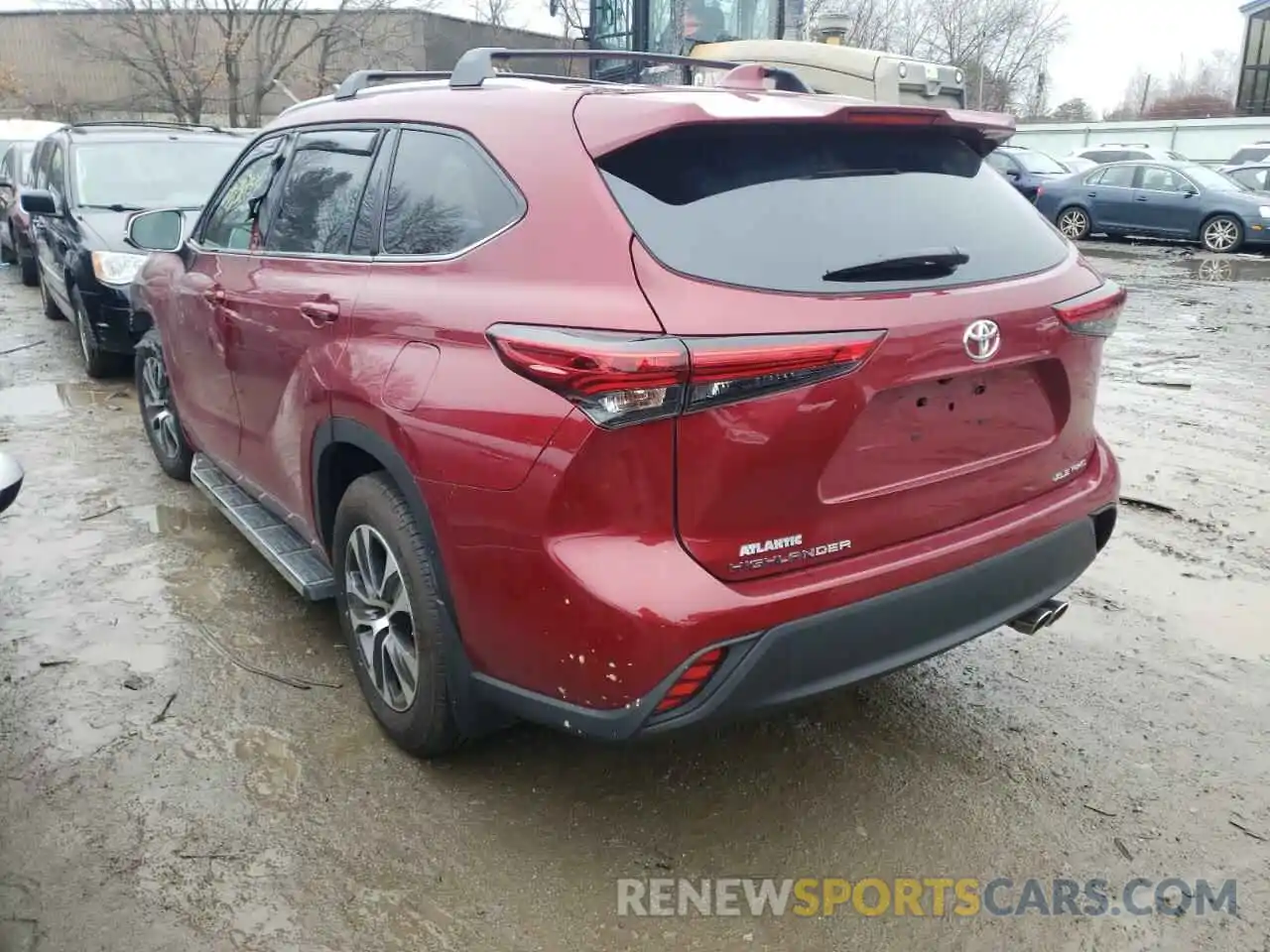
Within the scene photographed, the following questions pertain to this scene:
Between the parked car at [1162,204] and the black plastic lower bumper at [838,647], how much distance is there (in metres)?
17.0

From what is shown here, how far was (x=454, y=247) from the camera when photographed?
265 centimetres

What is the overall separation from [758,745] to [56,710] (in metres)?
2.31

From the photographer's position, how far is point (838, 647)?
2293mm

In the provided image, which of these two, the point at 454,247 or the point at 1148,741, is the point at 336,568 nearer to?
the point at 454,247

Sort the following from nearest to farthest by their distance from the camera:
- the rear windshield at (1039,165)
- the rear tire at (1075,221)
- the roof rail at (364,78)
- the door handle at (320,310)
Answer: the door handle at (320,310)
the roof rail at (364,78)
the rear tire at (1075,221)
the rear windshield at (1039,165)

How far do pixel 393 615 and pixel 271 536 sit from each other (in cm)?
117

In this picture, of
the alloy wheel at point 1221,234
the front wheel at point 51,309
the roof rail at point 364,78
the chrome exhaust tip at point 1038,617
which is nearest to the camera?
the chrome exhaust tip at point 1038,617

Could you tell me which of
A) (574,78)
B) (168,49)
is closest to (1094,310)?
(574,78)

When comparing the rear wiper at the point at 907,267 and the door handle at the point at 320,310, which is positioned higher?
the rear wiper at the point at 907,267

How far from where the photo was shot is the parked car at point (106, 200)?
7.04 meters

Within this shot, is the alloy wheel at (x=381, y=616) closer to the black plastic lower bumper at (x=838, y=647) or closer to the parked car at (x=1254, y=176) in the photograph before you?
the black plastic lower bumper at (x=838, y=647)

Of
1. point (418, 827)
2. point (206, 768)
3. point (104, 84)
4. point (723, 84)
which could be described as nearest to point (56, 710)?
point (206, 768)

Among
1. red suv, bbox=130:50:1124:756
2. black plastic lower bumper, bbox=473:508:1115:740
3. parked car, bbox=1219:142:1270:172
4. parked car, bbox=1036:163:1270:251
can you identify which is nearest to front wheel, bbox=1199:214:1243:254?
parked car, bbox=1036:163:1270:251

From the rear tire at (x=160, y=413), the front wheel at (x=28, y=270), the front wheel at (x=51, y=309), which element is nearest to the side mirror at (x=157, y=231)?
the rear tire at (x=160, y=413)
